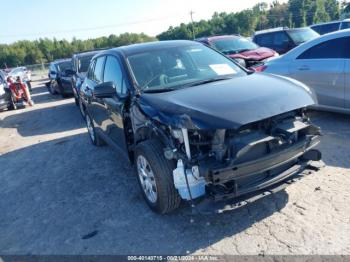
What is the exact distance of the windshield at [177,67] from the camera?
4204mm

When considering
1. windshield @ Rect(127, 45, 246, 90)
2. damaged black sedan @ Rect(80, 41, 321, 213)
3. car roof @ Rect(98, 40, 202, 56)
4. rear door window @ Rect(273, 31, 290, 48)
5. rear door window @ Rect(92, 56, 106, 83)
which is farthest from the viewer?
rear door window @ Rect(273, 31, 290, 48)

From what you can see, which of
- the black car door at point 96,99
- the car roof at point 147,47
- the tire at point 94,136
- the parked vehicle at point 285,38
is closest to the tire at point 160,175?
the car roof at point 147,47

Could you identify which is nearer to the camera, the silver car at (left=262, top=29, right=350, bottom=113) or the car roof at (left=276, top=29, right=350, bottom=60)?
the silver car at (left=262, top=29, right=350, bottom=113)

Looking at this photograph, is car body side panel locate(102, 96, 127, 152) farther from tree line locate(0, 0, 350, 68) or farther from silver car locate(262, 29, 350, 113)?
tree line locate(0, 0, 350, 68)

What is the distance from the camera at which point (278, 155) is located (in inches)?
129

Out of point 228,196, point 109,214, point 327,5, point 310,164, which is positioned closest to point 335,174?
point 310,164

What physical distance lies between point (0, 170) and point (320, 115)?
6380mm

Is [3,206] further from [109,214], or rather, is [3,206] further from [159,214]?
[159,214]

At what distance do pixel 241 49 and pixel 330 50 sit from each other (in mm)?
5737

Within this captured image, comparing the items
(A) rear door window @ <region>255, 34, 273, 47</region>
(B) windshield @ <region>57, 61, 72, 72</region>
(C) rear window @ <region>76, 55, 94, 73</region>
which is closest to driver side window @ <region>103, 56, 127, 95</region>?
(C) rear window @ <region>76, 55, 94, 73</region>

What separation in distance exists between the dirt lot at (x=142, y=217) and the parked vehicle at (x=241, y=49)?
5.24 m

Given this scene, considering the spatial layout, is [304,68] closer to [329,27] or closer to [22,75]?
[329,27]

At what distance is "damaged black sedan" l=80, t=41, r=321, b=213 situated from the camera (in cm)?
314

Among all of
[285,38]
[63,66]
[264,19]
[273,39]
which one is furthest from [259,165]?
[264,19]
